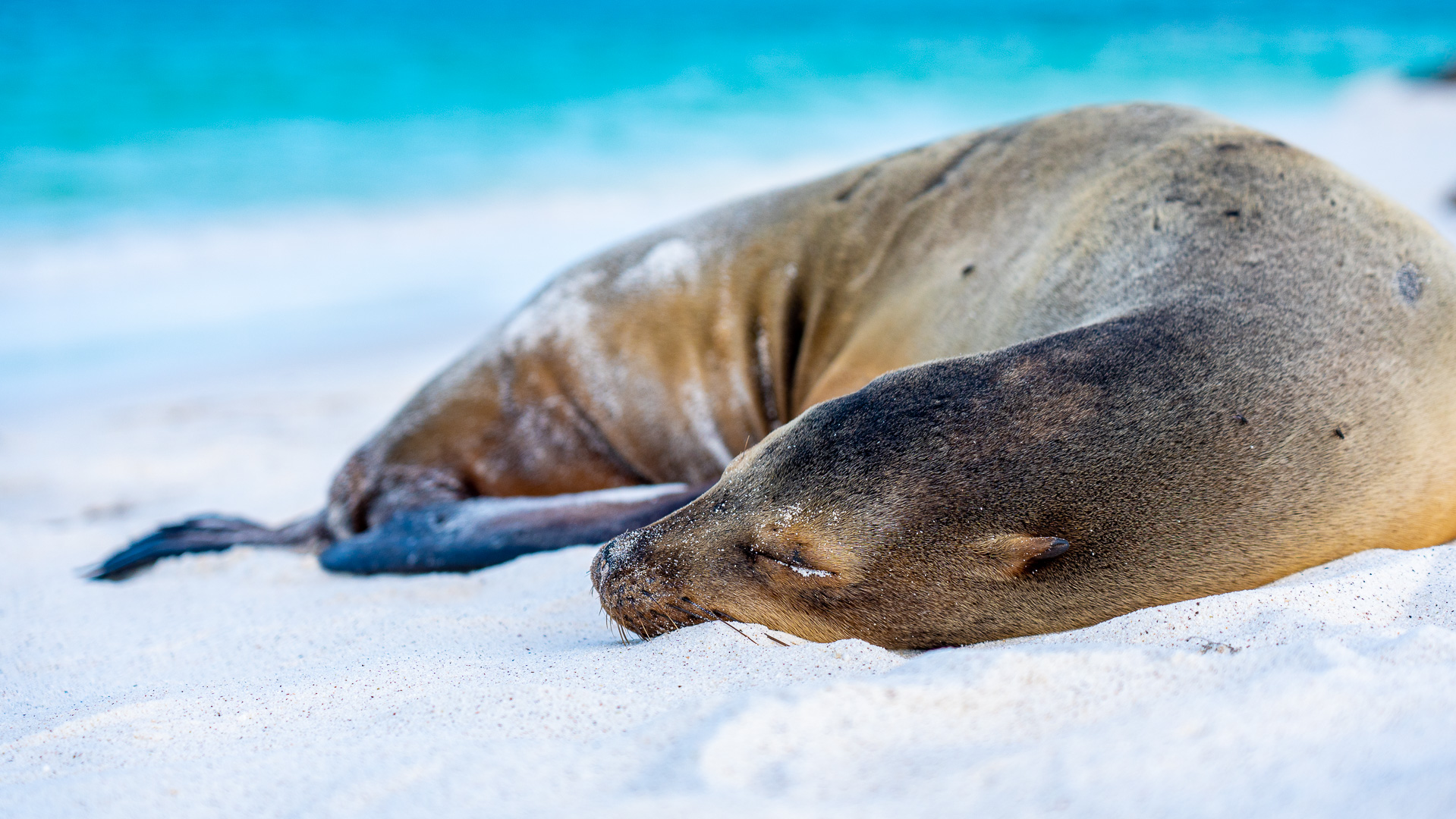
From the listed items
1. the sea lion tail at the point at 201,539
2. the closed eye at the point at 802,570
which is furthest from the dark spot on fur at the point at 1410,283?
the sea lion tail at the point at 201,539

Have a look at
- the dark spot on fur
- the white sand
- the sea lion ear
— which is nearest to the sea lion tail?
the white sand

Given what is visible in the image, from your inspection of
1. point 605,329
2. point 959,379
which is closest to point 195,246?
point 605,329

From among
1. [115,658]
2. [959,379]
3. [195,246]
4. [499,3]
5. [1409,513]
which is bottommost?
[115,658]

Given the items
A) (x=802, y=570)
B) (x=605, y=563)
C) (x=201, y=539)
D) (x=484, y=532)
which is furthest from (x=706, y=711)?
(x=201, y=539)

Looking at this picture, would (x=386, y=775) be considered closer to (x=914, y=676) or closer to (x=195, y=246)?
(x=914, y=676)

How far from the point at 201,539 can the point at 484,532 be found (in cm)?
104

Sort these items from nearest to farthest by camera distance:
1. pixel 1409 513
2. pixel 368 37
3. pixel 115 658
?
pixel 1409 513
pixel 115 658
pixel 368 37

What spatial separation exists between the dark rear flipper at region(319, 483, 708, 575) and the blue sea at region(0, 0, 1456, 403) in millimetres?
4665

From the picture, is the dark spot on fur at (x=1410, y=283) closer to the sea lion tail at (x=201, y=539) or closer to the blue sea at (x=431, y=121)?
the sea lion tail at (x=201, y=539)

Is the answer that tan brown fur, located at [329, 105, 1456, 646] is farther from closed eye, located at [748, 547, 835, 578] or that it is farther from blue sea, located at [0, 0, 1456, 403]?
blue sea, located at [0, 0, 1456, 403]

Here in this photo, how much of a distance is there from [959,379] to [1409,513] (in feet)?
3.10

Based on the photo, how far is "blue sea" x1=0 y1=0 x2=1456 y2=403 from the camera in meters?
9.03

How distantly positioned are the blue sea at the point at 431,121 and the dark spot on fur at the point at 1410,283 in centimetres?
679

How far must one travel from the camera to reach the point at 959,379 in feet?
6.59
